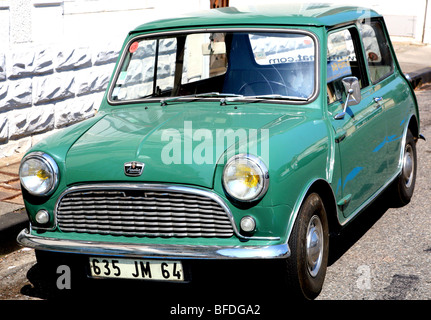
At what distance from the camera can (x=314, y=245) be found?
4.38m

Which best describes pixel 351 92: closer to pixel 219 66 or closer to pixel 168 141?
pixel 219 66

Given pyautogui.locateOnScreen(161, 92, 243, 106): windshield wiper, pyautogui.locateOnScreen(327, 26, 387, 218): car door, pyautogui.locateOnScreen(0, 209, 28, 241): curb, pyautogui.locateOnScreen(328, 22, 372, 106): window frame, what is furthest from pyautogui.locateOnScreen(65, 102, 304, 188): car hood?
pyautogui.locateOnScreen(0, 209, 28, 241): curb

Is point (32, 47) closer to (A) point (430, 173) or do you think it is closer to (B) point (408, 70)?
(A) point (430, 173)

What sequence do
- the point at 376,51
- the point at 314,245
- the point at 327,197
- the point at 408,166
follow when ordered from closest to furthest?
1. the point at 314,245
2. the point at 327,197
3. the point at 376,51
4. the point at 408,166

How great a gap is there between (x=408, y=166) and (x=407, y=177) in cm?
10

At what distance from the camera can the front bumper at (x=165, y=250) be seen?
12.7 feet

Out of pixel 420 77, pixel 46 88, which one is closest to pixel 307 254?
pixel 46 88

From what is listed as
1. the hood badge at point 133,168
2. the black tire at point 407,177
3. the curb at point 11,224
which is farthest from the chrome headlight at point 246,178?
the black tire at point 407,177

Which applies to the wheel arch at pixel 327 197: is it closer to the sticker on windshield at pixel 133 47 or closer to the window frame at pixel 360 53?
the window frame at pixel 360 53

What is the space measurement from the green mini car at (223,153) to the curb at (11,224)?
1247 mm

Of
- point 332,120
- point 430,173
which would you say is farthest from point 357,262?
point 430,173

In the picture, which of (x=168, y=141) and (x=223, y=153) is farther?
(x=168, y=141)

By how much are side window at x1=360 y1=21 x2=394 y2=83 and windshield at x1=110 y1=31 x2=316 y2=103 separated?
946mm

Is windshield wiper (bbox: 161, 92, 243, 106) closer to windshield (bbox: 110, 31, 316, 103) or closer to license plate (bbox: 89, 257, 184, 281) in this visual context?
windshield (bbox: 110, 31, 316, 103)
